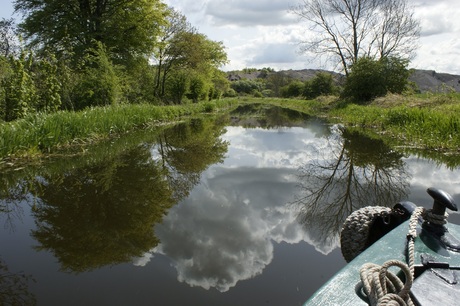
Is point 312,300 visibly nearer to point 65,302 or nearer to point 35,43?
point 65,302

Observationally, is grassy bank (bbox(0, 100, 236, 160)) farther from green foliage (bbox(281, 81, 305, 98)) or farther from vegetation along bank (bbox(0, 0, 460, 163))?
green foliage (bbox(281, 81, 305, 98))

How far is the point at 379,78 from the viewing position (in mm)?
20688

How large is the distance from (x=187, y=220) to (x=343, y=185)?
2673 mm

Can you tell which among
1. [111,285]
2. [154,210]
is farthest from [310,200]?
[111,285]

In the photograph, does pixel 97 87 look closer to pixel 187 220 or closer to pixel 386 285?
pixel 187 220

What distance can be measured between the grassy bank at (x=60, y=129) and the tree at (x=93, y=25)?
6.67 meters

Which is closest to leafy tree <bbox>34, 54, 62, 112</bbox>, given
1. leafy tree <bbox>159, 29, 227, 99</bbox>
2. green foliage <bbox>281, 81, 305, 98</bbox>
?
leafy tree <bbox>159, 29, 227, 99</bbox>

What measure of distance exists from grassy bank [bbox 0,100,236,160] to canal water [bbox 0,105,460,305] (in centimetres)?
45

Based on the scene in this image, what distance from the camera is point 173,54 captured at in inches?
982

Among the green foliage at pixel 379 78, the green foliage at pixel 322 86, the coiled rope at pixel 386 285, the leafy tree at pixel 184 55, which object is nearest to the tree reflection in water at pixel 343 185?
the coiled rope at pixel 386 285

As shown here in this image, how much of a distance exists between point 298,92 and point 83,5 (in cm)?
3939

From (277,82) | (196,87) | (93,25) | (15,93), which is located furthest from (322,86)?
(15,93)

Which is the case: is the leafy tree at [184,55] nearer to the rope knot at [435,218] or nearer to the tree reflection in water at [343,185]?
the tree reflection in water at [343,185]

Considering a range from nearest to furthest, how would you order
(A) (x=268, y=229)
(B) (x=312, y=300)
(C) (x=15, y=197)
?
1. (B) (x=312, y=300)
2. (A) (x=268, y=229)
3. (C) (x=15, y=197)
